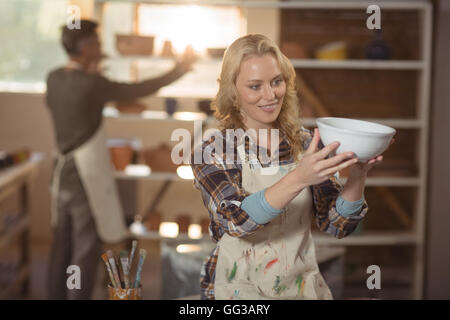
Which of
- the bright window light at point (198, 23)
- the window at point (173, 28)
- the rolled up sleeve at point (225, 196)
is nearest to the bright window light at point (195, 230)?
the window at point (173, 28)

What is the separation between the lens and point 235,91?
1.27 m

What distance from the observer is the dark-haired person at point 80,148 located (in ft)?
8.99

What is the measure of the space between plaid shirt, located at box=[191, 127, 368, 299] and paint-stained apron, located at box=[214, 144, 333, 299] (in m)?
0.04

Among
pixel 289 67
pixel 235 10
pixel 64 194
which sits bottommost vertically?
pixel 64 194

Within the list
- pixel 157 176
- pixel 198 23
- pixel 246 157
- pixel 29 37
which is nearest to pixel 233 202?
pixel 246 157

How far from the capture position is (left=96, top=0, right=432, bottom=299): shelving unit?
346 centimetres

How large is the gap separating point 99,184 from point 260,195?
1923 mm

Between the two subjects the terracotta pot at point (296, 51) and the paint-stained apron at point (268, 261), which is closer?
the paint-stained apron at point (268, 261)

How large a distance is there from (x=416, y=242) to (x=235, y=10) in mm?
2238

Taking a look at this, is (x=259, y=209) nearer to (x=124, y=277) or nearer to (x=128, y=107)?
(x=124, y=277)

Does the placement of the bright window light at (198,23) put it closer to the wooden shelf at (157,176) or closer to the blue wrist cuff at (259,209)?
the wooden shelf at (157,176)
